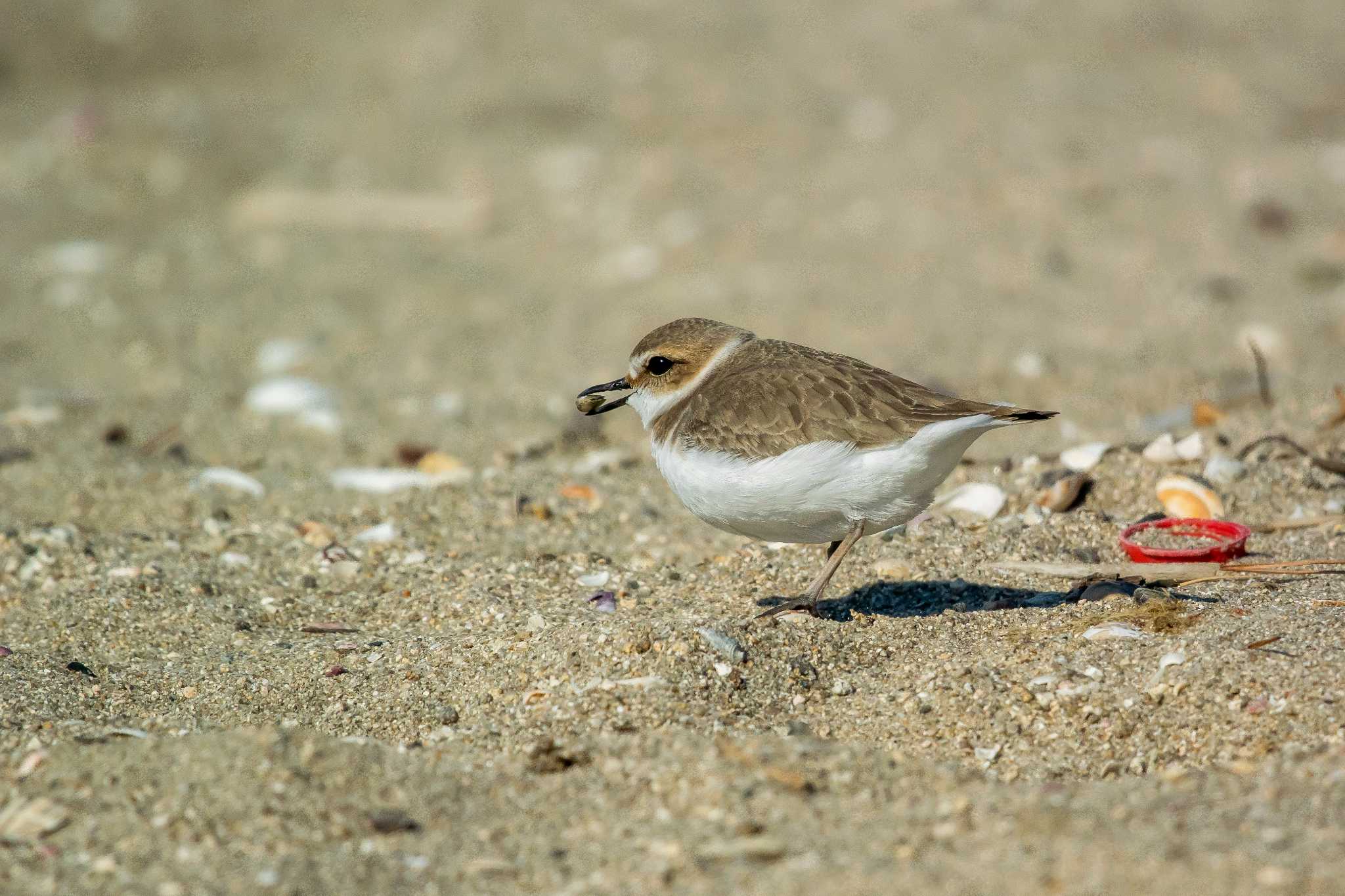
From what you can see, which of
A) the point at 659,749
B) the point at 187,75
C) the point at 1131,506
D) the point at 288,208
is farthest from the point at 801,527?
the point at 187,75

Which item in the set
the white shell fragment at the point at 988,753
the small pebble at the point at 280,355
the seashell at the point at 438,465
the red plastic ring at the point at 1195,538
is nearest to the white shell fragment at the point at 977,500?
the red plastic ring at the point at 1195,538

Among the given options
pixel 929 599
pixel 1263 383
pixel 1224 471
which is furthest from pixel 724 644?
pixel 1263 383

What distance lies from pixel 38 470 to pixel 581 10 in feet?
26.5

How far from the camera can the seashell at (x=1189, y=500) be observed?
5.12 metres

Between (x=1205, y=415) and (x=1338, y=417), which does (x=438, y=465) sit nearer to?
(x=1205, y=415)

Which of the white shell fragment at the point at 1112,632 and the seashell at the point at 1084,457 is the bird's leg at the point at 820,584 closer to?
the white shell fragment at the point at 1112,632

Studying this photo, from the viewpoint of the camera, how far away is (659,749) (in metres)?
3.41

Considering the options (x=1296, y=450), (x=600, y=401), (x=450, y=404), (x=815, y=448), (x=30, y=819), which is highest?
(x=815, y=448)

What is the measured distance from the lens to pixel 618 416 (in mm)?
7168

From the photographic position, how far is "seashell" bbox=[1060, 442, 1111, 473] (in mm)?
5516

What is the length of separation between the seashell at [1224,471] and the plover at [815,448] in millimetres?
1496

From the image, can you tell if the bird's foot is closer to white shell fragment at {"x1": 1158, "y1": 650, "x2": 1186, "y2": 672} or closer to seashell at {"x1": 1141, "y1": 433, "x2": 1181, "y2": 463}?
white shell fragment at {"x1": 1158, "y1": 650, "x2": 1186, "y2": 672}

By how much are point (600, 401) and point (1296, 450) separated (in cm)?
283

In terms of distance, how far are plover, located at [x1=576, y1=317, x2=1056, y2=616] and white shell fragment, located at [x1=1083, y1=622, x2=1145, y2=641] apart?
60 centimetres
